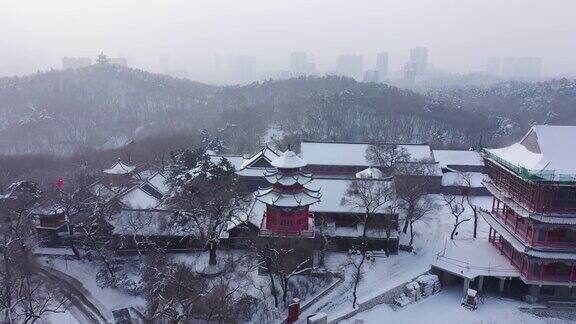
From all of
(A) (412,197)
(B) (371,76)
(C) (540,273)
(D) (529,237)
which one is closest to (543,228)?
(D) (529,237)

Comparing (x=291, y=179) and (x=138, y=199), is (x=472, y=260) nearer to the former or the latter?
(x=291, y=179)

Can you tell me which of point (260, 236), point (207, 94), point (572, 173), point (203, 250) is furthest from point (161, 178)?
point (207, 94)

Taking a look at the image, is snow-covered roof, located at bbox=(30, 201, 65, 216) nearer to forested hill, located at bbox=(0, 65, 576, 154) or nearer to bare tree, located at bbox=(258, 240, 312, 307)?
bare tree, located at bbox=(258, 240, 312, 307)

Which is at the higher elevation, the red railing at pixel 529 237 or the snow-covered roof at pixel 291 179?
the snow-covered roof at pixel 291 179

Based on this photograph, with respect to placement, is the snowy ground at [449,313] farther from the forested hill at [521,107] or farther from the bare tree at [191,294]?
the forested hill at [521,107]

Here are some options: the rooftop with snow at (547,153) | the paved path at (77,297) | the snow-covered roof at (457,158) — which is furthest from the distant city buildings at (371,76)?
the paved path at (77,297)
